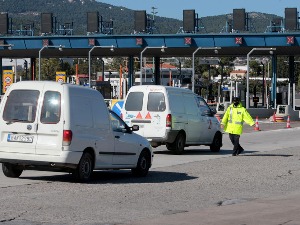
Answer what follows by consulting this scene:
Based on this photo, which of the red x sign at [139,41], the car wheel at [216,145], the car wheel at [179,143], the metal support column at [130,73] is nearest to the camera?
the car wheel at [179,143]

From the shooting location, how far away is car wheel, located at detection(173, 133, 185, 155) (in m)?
26.7

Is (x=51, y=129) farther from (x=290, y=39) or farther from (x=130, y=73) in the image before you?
(x=130, y=73)

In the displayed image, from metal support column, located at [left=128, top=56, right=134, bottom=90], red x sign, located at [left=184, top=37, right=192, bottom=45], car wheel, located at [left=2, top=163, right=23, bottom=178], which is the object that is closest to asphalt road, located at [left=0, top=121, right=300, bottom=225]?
car wheel, located at [left=2, top=163, right=23, bottom=178]

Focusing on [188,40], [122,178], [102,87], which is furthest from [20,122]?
[102,87]

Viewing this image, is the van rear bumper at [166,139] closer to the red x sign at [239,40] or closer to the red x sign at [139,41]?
the red x sign at [239,40]

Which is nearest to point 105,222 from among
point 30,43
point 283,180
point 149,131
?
point 283,180

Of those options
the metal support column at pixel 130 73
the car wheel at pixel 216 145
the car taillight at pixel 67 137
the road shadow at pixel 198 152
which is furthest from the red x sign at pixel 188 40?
the car taillight at pixel 67 137

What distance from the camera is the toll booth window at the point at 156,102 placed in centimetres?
2639

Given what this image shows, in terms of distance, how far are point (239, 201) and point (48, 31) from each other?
62135mm

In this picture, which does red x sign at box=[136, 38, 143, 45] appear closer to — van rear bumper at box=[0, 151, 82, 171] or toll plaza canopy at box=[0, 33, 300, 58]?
toll plaza canopy at box=[0, 33, 300, 58]

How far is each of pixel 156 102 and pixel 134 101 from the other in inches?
30.1

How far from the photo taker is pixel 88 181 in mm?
17141

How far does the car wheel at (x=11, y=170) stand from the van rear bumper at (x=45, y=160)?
26.9 inches

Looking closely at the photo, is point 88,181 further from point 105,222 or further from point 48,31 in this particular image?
point 48,31
